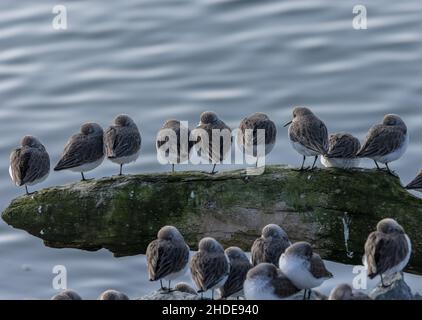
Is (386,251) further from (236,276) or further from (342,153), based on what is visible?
(342,153)

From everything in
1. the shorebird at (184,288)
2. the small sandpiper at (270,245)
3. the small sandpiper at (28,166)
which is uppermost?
the small sandpiper at (28,166)

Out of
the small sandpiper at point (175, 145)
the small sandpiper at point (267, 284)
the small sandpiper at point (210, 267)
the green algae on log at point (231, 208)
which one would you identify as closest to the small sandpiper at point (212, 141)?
the small sandpiper at point (175, 145)

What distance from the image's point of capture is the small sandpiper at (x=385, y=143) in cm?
1619

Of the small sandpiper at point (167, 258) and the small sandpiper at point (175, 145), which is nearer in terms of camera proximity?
the small sandpiper at point (167, 258)

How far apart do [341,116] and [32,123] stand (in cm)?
606

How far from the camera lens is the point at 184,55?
2516cm

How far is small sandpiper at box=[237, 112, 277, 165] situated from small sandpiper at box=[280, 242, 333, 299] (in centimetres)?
295

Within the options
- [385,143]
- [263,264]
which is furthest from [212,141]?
[263,264]

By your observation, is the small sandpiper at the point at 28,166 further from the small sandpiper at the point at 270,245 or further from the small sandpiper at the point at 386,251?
the small sandpiper at the point at 386,251

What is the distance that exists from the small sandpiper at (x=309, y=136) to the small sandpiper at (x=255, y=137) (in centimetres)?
35

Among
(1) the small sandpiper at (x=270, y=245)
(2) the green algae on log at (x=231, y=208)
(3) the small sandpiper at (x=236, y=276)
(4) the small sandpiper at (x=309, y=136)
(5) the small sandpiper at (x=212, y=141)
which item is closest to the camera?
(3) the small sandpiper at (x=236, y=276)

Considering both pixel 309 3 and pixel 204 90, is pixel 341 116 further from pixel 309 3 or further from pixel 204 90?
pixel 309 3

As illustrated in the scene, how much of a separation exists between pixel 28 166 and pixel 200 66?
27.7 ft
